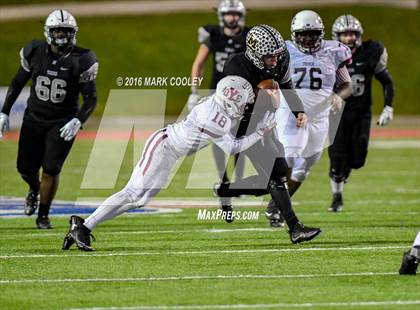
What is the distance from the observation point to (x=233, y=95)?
840 cm

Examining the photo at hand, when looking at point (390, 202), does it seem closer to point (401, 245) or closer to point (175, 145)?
point (401, 245)

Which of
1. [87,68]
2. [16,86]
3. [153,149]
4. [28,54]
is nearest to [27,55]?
[28,54]

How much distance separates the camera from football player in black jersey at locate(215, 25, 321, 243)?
8555 mm

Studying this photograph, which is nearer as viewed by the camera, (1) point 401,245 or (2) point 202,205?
(1) point 401,245

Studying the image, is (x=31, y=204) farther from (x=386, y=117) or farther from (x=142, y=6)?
(x=142, y=6)

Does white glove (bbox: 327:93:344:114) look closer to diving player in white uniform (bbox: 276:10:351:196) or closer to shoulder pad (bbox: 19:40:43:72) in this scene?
diving player in white uniform (bbox: 276:10:351:196)

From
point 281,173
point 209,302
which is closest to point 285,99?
point 281,173

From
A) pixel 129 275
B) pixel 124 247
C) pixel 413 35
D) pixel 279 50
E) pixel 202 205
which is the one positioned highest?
pixel 279 50

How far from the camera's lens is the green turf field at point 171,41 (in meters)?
31.6

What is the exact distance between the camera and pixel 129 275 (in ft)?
24.2

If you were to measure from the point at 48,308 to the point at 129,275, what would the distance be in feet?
3.46

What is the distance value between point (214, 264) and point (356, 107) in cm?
440

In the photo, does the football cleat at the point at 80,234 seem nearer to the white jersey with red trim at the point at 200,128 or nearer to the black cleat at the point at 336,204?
the white jersey with red trim at the point at 200,128

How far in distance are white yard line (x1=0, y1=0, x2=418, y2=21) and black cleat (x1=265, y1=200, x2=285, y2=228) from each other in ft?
92.1
